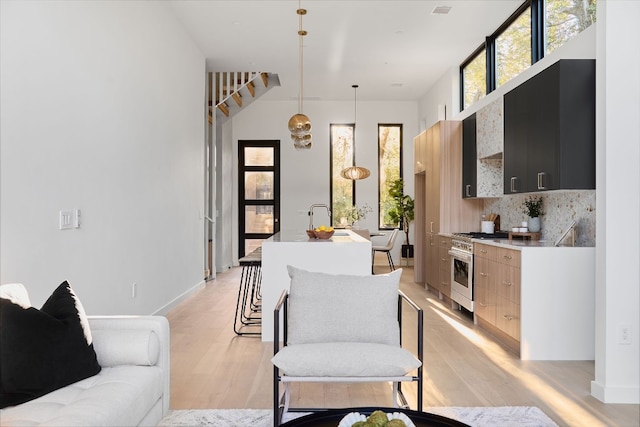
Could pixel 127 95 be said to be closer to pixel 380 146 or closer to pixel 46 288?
pixel 46 288

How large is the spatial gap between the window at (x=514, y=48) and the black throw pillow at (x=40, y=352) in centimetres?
521

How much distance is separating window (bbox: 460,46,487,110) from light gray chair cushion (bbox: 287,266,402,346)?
5.06 m

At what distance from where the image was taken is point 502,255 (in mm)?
4629

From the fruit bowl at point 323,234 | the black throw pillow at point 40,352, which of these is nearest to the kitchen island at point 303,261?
the fruit bowl at point 323,234

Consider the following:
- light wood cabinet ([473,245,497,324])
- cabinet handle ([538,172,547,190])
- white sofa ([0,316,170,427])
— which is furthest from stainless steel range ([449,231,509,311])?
white sofa ([0,316,170,427])

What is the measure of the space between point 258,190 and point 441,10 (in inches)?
239

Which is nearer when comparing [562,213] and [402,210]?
[562,213]

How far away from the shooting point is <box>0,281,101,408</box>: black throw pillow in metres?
2.03

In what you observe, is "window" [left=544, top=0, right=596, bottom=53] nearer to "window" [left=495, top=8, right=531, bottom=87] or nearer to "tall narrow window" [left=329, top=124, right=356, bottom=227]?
"window" [left=495, top=8, right=531, bottom=87]

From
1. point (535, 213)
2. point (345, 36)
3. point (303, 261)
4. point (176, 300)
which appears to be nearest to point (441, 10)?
point (345, 36)

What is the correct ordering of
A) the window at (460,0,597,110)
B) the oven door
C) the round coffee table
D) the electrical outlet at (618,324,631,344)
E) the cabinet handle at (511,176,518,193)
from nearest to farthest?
the round coffee table, the electrical outlet at (618,324,631,344), the window at (460,0,597,110), the cabinet handle at (511,176,518,193), the oven door

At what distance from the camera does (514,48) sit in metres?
6.20

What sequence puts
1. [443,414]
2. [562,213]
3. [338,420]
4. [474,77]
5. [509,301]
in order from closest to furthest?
1. [338,420]
2. [443,414]
3. [509,301]
4. [562,213]
5. [474,77]

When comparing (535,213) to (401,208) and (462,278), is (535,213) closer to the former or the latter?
(462,278)
